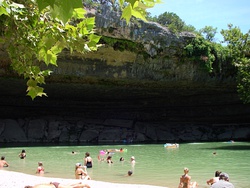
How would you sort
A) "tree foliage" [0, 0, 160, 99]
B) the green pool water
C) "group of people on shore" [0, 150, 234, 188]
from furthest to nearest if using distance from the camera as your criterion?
the green pool water
"group of people on shore" [0, 150, 234, 188]
"tree foliage" [0, 0, 160, 99]

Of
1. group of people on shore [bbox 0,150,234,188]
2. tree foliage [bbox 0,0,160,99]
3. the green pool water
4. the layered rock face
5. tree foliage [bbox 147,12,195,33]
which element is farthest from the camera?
tree foliage [bbox 147,12,195,33]

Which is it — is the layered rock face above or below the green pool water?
above

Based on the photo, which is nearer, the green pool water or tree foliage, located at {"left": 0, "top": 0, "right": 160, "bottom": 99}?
tree foliage, located at {"left": 0, "top": 0, "right": 160, "bottom": 99}

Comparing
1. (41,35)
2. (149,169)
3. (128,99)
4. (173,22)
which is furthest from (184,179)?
(128,99)

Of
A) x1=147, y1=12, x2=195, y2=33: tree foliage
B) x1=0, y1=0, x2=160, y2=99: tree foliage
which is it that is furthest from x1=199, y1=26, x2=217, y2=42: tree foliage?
x1=0, y1=0, x2=160, y2=99: tree foliage

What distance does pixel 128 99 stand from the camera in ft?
87.1

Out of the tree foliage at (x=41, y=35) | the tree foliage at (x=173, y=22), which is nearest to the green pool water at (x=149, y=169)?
the tree foliage at (x=41, y=35)

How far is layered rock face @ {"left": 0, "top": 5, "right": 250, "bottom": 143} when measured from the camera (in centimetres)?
1931

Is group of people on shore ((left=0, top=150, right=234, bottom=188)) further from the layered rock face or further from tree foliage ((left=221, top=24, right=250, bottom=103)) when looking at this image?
tree foliage ((left=221, top=24, right=250, bottom=103))

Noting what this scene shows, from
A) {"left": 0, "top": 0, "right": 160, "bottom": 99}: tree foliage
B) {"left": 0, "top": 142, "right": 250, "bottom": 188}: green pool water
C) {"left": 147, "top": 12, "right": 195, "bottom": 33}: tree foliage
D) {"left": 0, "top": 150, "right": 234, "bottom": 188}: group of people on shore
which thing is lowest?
{"left": 0, "top": 142, "right": 250, "bottom": 188}: green pool water

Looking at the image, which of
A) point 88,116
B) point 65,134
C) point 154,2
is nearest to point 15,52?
point 154,2

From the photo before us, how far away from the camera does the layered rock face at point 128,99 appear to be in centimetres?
1931

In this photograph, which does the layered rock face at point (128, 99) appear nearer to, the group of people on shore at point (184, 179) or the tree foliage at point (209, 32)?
the tree foliage at point (209, 32)

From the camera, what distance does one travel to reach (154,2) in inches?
72.0
